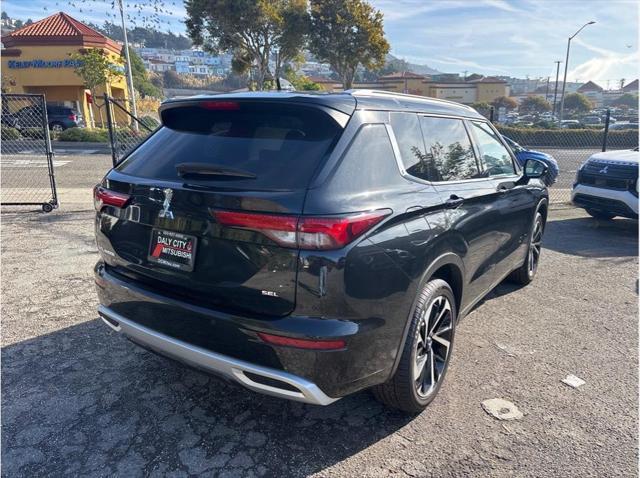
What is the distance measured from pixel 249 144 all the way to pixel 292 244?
667mm

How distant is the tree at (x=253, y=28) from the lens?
94.5 ft

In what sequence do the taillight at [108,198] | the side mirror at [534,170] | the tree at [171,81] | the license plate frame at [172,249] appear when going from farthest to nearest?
the tree at [171,81], the side mirror at [534,170], the taillight at [108,198], the license plate frame at [172,249]

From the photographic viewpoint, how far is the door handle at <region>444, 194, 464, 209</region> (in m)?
2.93

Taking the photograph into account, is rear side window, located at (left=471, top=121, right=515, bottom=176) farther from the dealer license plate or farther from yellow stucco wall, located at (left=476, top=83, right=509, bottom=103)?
yellow stucco wall, located at (left=476, top=83, right=509, bottom=103)

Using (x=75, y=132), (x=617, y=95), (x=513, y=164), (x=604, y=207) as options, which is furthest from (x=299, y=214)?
(x=617, y=95)

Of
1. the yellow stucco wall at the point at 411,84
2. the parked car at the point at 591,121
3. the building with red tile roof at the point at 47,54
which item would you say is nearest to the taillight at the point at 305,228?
the building with red tile roof at the point at 47,54

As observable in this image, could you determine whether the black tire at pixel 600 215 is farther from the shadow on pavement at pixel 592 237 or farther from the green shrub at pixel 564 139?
the green shrub at pixel 564 139

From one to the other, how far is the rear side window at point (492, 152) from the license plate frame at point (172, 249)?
8.02 ft

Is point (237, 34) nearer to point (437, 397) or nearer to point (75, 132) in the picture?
point (75, 132)

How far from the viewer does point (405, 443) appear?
2.64 meters

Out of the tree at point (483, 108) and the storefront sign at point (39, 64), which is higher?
the storefront sign at point (39, 64)

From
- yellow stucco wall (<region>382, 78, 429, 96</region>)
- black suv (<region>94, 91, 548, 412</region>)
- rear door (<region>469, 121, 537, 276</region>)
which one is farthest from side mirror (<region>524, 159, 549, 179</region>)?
yellow stucco wall (<region>382, 78, 429, 96</region>)

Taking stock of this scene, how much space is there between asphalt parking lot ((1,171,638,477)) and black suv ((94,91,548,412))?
0.32 metres

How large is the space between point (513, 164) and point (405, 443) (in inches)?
112
